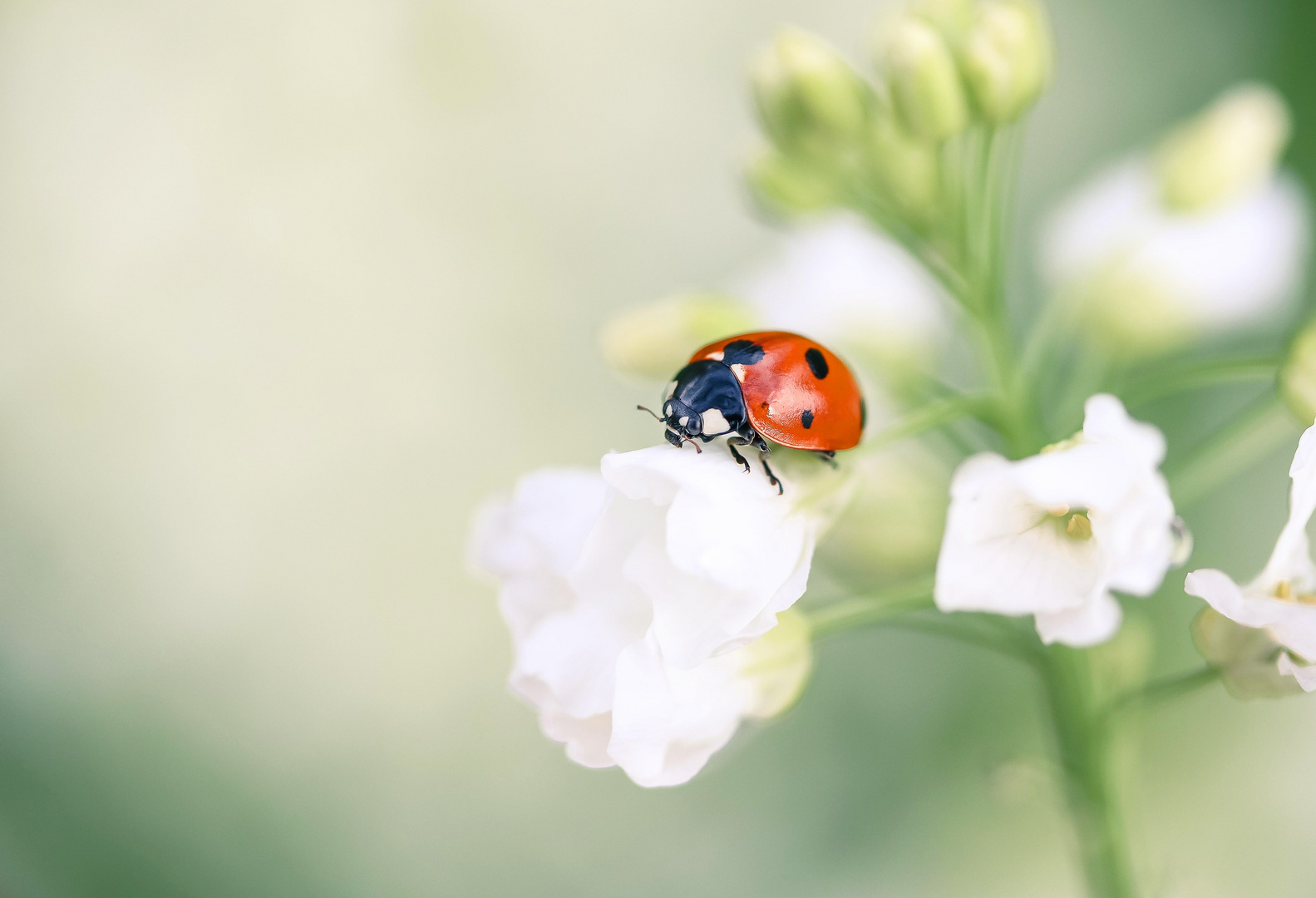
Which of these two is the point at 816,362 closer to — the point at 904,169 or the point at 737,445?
the point at 737,445

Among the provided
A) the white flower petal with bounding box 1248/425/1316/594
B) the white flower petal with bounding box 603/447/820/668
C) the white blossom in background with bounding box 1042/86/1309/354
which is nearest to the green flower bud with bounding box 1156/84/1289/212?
the white blossom in background with bounding box 1042/86/1309/354

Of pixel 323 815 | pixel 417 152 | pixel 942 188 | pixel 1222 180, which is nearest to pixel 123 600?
pixel 323 815

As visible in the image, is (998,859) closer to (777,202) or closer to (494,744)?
(494,744)

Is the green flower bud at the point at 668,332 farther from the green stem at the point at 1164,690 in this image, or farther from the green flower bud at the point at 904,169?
the green stem at the point at 1164,690

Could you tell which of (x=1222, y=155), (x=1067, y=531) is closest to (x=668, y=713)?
(x=1067, y=531)

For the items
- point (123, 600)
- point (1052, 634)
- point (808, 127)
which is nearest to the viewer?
point (1052, 634)

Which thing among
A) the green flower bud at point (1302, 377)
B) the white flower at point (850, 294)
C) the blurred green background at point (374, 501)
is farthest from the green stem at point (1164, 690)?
the blurred green background at point (374, 501)

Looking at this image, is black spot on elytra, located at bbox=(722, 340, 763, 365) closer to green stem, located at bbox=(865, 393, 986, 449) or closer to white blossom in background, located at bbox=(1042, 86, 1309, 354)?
green stem, located at bbox=(865, 393, 986, 449)
